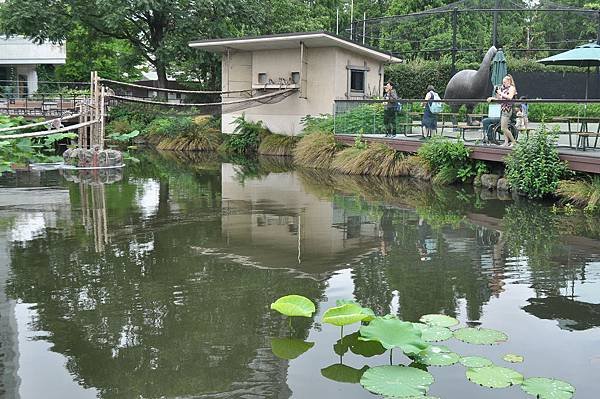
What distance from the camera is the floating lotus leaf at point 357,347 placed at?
5.32 m

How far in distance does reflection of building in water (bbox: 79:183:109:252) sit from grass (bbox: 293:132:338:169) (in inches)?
254

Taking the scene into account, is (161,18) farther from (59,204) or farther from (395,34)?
(59,204)

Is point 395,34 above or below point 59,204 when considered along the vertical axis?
above

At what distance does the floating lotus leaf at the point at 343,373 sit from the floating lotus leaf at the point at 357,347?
9.9 inches

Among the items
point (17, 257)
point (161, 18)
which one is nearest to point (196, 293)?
point (17, 257)

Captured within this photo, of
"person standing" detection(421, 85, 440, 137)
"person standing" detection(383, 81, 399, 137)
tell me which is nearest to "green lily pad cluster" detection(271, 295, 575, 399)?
"person standing" detection(421, 85, 440, 137)

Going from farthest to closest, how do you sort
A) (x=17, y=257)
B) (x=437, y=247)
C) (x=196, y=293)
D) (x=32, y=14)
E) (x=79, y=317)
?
(x=32, y=14)
(x=437, y=247)
(x=17, y=257)
(x=196, y=293)
(x=79, y=317)

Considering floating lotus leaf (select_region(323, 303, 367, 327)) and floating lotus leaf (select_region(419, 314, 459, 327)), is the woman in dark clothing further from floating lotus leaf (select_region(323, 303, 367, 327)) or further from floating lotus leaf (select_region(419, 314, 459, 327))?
floating lotus leaf (select_region(323, 303, 367, 327))

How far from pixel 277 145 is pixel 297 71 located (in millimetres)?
2582

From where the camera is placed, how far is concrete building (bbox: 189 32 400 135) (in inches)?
895

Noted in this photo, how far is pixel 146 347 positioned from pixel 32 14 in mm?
26889

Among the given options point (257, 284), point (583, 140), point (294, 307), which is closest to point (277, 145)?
point (583, 140)

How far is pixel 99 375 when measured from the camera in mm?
4914

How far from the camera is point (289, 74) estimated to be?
23859mm
